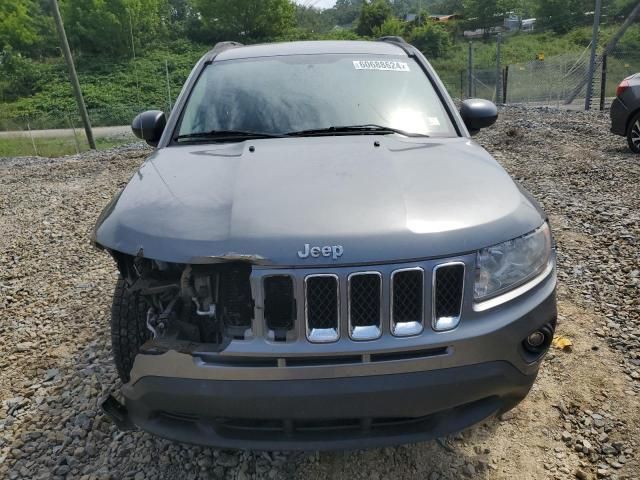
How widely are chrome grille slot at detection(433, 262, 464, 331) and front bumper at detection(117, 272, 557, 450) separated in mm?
38

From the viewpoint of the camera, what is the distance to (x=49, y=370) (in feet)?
10.3

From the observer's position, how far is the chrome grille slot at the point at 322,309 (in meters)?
1.71

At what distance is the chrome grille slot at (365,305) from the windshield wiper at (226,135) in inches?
52.5

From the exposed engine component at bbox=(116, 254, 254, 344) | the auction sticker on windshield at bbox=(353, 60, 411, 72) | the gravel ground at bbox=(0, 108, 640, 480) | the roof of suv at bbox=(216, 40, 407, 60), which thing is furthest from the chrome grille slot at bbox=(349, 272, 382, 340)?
the roof of suv at bbox=(216, 40, 407, 60)

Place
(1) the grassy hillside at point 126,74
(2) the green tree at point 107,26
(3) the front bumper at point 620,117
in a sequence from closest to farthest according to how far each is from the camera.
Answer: (3) the front bumper at point 620,117 → (1) the grassy hillside at point 126,74 → (2) the green tree at point 107,26

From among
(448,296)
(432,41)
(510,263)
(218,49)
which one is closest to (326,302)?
(448,296)

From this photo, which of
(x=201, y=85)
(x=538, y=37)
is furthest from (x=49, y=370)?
(x=538, y=37)

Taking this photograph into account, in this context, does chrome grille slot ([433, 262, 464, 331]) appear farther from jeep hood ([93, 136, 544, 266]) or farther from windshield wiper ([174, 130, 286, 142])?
windshield wiper ([174, 130, 286, 142])

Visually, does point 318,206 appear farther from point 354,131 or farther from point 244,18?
point 244,18

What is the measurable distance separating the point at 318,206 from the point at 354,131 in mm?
1059

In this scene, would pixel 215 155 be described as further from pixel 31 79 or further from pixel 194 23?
pixel 194 23

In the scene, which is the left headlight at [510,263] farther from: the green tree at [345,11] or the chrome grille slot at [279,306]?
the green tree at [345,11]

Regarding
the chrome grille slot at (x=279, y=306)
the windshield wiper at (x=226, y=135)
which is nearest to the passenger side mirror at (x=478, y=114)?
the windshield wiper at (x=226, y=135)

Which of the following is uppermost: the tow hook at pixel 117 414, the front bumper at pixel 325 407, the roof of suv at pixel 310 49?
the roof of suv at pixel 310 49
